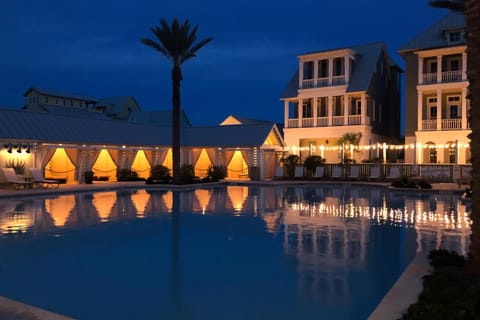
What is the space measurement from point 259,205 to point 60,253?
8758mm

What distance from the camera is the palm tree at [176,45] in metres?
24.5

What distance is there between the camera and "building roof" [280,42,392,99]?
30.5 m

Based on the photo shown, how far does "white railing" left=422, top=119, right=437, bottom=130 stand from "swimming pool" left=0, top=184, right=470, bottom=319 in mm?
15088

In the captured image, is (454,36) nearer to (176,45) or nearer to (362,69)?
(362,69)

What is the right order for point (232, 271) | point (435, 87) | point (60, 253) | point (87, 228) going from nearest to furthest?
point (232, 271) < point (60, 253) < point (87, 228) < point (435, 87)

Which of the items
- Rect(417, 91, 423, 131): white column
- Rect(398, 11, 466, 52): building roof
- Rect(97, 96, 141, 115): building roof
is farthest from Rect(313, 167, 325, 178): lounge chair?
Rect(97, 96, 141, 115): building roof

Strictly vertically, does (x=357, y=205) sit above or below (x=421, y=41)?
below

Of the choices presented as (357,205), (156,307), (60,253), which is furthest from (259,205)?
(156,307)

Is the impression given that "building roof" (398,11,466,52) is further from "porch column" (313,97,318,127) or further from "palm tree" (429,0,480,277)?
"palm tree" (429,0,480,277)

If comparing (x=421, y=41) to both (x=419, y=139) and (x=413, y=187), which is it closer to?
(x=419, y=139)

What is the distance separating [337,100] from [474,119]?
2716 cm

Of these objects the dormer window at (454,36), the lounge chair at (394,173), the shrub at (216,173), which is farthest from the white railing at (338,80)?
the shrub at (216,173)

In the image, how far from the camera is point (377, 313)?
456 cm

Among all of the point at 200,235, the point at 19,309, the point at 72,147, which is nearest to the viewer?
the point at 19,309
